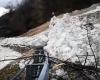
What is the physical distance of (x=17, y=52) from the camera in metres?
7.18

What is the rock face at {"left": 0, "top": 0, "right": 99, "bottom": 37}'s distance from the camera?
11617 mm

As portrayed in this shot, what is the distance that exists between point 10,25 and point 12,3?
186 centimetres

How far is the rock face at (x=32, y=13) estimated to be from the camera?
11617mm

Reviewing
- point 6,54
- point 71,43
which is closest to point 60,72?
point 71,43

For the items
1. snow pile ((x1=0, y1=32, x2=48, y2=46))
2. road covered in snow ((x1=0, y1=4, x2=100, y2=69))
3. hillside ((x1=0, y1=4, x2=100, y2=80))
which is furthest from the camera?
snow pile ((x1=0, y1=32, x2=48, y2=46))

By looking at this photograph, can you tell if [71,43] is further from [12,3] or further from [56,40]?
[12,3]

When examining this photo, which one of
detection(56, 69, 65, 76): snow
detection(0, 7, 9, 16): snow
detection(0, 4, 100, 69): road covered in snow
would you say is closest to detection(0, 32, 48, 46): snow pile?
detection(0, 4, 100, 69): road covered in snow

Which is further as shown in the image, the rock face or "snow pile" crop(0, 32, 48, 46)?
the rock face

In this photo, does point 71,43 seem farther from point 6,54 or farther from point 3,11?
point 3,11

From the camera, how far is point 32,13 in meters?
12.5

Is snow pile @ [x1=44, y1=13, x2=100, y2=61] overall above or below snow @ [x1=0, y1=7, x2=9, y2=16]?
below

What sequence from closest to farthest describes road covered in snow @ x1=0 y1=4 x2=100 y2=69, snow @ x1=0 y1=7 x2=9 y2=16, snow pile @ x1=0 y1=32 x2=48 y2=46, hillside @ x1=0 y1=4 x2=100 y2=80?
hillside @ x1=0 y1=4 x2=100 y2=80 → road covered in snow @ x1=0 y1=4 x2=100 y2=69 → snow pile @ x1=0 y1=32 x2=48 y2=46 → snow @ x1=0 y1=7 x2=9 y2=16

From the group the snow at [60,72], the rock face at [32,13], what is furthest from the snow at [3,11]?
the snow at [60,72]

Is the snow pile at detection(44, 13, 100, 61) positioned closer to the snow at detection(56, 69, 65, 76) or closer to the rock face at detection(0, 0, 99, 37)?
the snow at detection(56, 69, 65, 76)
